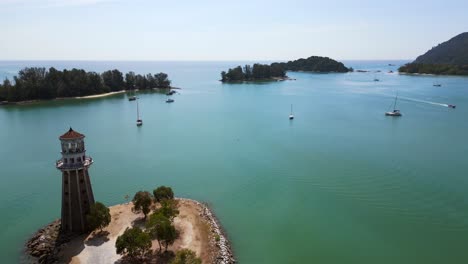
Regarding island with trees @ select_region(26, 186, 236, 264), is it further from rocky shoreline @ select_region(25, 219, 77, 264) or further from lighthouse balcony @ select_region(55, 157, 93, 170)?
lighthouse balcony @ select_region(55, 157, 93, 170)

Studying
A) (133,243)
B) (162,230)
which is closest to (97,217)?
(133,243)

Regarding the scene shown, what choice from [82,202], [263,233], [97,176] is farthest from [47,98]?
[263,233]

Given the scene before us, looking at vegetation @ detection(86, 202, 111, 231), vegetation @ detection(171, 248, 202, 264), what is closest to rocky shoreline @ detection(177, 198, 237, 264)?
vegetation @ detection(171, 248, 202, 264)

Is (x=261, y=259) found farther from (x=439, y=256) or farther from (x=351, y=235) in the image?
(x=439, y=256)

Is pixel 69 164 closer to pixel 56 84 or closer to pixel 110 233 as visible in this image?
pixel 110 233

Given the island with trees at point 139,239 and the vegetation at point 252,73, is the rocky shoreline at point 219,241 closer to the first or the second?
the island with trees at point 139,239

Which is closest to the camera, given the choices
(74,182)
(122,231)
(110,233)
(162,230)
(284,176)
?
(162,230)
